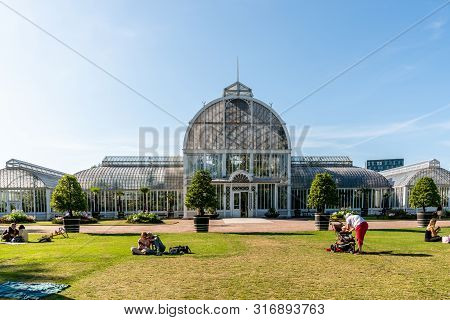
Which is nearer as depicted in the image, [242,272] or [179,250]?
[242,272]

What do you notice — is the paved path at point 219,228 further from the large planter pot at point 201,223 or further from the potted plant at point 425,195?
the potted plant at point 425,195

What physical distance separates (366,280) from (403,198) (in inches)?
1499

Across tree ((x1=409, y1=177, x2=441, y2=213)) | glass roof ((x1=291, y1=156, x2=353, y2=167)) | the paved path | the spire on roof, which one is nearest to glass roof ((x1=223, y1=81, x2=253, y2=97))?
the spire on roof

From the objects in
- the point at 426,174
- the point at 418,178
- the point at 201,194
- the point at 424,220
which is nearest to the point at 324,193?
the point at 424,220

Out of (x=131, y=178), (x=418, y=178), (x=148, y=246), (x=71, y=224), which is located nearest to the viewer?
(x=148, y=246)

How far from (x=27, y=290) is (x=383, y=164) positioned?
159 m

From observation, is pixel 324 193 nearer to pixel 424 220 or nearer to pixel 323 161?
pixel 424 220

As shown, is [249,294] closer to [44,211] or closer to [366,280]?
[366,280]

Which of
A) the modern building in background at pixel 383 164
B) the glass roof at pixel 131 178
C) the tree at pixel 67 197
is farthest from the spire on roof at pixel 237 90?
the modern building in background at pixel 383 164

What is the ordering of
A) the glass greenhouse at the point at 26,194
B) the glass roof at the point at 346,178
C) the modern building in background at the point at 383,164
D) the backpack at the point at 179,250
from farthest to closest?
the modern building in background at the point at 383,164 < the glass roof at the point at 346,178 < the glass greenhouse at the point at 26,194 < the backpack at the point at 179,250

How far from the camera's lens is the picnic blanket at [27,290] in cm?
725

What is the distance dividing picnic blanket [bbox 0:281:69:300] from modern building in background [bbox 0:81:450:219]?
1185 inches

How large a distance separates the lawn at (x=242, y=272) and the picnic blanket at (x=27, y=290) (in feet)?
1.01

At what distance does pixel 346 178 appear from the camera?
4469 centimetres
